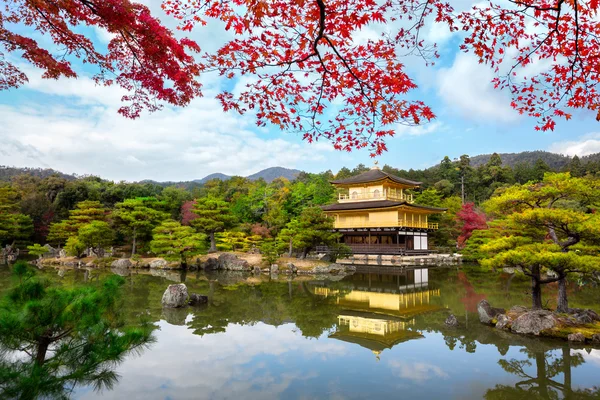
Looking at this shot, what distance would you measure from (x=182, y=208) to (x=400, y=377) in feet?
78.6

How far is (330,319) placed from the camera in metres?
Result: 7.25

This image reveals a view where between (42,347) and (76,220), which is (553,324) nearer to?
(42,347)

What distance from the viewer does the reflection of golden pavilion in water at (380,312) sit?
19.9 feet

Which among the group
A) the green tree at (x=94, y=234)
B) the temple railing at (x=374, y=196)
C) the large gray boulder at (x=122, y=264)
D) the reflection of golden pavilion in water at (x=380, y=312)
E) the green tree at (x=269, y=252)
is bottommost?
the reflection of golden pavilion in water at (x=380, y=312)

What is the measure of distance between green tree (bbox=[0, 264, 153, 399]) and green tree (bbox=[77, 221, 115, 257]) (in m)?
17.1

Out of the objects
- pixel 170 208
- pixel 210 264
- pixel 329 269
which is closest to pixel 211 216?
pixel 210 264

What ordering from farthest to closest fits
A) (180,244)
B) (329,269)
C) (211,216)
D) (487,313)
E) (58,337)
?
(211,216), (180,244), (329,269), (487,313), (58,337)

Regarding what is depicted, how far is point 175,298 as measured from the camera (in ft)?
27.2

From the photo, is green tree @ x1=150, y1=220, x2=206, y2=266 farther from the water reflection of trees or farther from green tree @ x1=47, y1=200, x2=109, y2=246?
the water reflection of trees

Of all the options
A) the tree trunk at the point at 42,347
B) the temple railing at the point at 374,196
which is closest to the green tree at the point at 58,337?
the tree trunk at the point at 42,347

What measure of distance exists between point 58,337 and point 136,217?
1841cm

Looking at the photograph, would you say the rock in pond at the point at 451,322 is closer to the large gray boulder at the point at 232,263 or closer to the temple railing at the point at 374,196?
the large gray boulder at the point at 232,263

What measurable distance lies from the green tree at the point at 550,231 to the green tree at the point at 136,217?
1714cm

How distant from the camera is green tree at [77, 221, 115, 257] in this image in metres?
17.5
